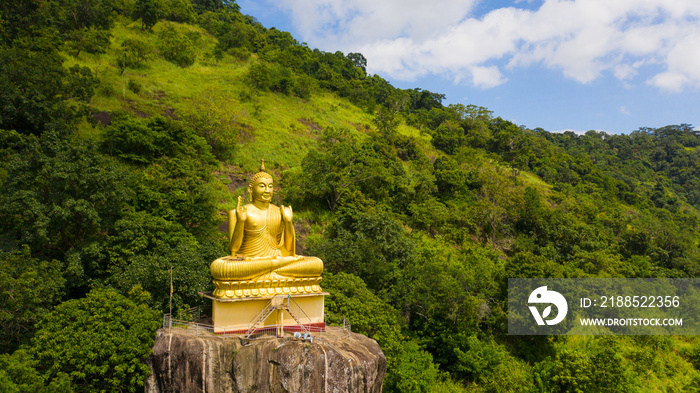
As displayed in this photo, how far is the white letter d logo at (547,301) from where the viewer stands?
19641mm

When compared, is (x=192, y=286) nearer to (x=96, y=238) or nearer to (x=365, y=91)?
(x=96, y=238)

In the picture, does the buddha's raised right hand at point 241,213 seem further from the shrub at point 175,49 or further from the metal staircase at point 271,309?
the shrub at point 175,49

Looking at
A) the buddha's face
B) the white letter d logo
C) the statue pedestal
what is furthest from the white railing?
the white letter d logo

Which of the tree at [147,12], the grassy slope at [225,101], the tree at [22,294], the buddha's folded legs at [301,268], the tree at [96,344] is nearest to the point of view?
the tree at [96,344]

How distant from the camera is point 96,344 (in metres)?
10.8

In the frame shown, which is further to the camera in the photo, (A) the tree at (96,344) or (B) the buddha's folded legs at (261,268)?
(B) the buddha's folded legs at (261,268)

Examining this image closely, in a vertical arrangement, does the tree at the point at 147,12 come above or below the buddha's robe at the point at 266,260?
above

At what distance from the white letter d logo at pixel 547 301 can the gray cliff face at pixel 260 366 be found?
1175cm

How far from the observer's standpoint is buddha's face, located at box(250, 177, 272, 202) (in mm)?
13047

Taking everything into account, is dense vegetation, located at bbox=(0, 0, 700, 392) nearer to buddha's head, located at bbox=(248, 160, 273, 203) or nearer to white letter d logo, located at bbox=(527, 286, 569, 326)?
white letter d logo, located at bbox=(527, 286, 569, 326)

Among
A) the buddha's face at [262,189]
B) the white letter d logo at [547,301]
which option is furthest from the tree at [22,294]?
the white letter d logo at [547,301]

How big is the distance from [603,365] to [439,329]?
21.3 feet

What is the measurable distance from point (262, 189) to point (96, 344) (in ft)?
20.1

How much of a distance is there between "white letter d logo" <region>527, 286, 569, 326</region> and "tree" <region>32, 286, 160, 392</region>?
16.5 m
